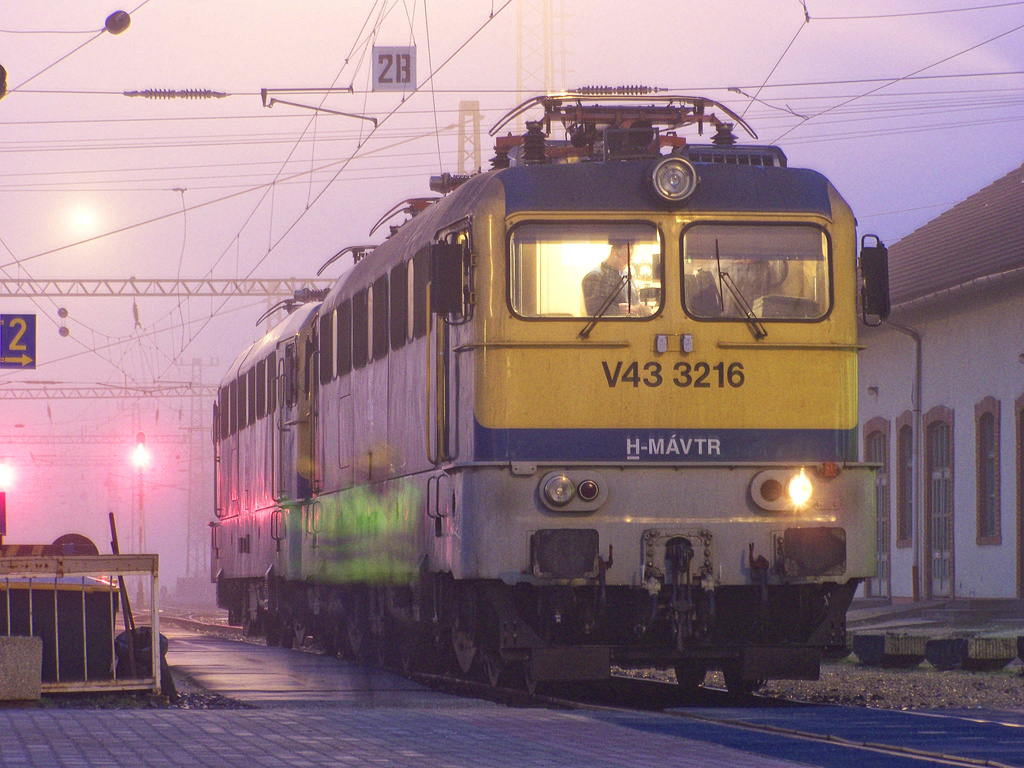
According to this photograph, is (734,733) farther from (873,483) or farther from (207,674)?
(207,674)

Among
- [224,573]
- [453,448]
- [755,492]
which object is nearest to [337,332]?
[453,448]

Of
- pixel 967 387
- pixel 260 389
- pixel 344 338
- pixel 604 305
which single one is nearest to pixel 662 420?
pixel 604 305

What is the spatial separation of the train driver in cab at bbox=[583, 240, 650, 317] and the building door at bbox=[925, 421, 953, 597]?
60.3ft

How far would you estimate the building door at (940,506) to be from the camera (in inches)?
1178

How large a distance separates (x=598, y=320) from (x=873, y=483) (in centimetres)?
220

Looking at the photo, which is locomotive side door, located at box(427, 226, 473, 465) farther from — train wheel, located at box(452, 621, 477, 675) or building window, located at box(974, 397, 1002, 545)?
building window, located at box(974, 397, 1002, 545)

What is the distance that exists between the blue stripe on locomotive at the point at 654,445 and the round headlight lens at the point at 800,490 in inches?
6.3

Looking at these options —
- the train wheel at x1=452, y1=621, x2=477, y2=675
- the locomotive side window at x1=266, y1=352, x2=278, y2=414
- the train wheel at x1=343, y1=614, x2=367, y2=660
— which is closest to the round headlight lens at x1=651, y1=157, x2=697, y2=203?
the train wheel at x1=452, y1=621, x2=477, y2=675

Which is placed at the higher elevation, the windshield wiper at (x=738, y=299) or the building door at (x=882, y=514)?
the windshield wiper at (x=738, y=299)

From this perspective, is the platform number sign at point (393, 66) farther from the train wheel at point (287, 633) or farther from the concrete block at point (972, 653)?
the concrete block at point (972, 653)

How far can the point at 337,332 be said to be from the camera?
17.8 m

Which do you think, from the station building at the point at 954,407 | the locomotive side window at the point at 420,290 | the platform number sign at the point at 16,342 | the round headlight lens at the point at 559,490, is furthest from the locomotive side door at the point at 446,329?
the platform number sign at the point at 16,342

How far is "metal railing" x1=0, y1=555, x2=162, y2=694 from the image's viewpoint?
41.8 feet

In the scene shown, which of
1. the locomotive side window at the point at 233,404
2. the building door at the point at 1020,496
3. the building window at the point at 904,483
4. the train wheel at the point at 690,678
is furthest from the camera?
the building window at the point at 904,483
